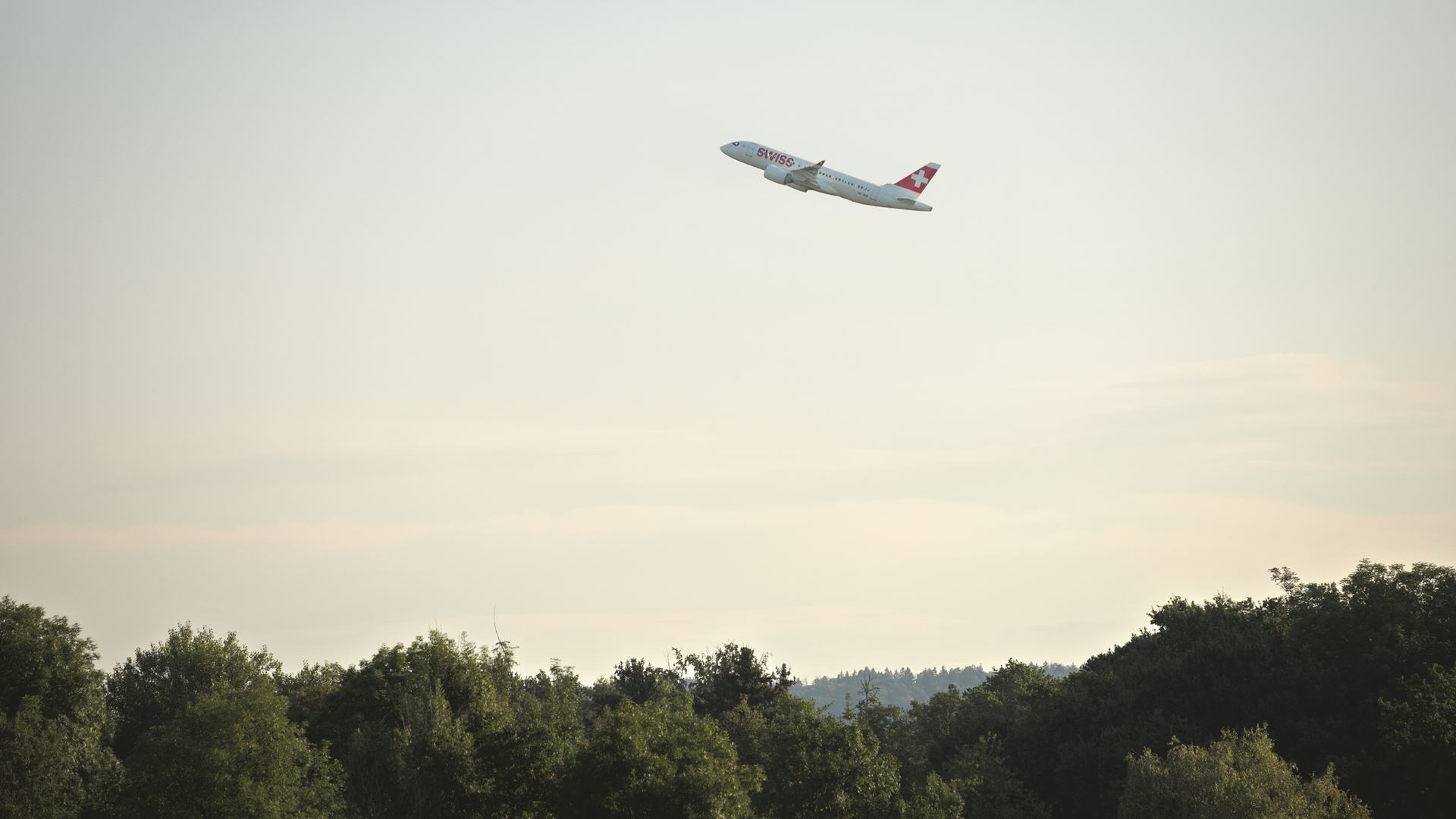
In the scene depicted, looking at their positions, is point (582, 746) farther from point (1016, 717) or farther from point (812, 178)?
point (812, 178)

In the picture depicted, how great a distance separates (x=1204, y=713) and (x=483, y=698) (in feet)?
173

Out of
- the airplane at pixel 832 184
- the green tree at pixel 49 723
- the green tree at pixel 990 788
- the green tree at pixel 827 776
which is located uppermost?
the airplane at pixel 832 184

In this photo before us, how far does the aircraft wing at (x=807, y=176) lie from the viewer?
123m

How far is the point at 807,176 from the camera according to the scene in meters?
124

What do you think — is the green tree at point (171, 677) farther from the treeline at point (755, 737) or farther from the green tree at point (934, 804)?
the green tree at point (934, 804)

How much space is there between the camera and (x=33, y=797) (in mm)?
72875

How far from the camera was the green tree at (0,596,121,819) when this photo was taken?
73125mm

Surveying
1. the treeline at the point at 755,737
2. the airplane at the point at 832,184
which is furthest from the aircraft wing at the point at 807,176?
the treeline at the point at 755,737

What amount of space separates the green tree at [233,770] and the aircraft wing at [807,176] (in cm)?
6994

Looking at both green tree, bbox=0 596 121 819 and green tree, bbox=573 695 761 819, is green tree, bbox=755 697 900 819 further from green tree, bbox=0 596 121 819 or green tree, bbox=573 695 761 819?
green tree, bbox=0 596 121 819

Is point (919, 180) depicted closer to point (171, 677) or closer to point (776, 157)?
point (776, 157)

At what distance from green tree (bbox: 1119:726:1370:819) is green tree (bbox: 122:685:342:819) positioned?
43600mm

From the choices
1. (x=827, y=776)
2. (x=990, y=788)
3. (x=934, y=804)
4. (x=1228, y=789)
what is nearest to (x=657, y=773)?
(x=827, y=776)

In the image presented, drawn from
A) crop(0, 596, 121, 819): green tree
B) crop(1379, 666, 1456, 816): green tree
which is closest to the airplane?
crop(1379, 666, 1456, 816): green tree
